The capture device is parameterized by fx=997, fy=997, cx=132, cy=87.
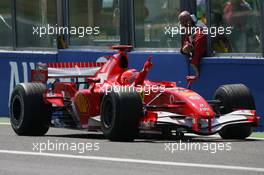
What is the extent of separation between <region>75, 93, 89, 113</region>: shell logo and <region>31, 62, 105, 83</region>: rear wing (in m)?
0.72

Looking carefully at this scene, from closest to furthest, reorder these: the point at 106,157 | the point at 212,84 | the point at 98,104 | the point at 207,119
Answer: the point at 106,157
the point at 207,119
the point at 98,104
the point at 212,84

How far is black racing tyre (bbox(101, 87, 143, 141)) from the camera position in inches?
534

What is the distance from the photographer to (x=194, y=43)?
17.2 metres

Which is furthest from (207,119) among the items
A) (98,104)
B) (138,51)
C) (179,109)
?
(138,51)

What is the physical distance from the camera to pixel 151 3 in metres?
19.1

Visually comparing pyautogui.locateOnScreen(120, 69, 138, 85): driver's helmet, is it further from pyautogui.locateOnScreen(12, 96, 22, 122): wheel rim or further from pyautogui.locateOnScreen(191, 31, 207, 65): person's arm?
pyautogui.locateOnScreen(191, 31, 207, 65): person's arm

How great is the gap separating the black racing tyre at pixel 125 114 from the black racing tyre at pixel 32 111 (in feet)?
6.71

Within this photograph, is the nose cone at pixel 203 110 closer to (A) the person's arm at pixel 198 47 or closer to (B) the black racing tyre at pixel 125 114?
(B) the black racing tyre at pixel 125 114

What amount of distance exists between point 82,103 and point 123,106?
1738 millimetres

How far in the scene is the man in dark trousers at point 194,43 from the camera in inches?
672

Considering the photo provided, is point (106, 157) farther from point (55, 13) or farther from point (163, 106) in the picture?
point (55, 13)

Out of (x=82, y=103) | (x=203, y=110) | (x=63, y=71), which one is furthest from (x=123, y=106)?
(x=63, y=71)

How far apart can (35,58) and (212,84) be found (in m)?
4.77

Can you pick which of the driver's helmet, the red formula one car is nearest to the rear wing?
the red formula one car
